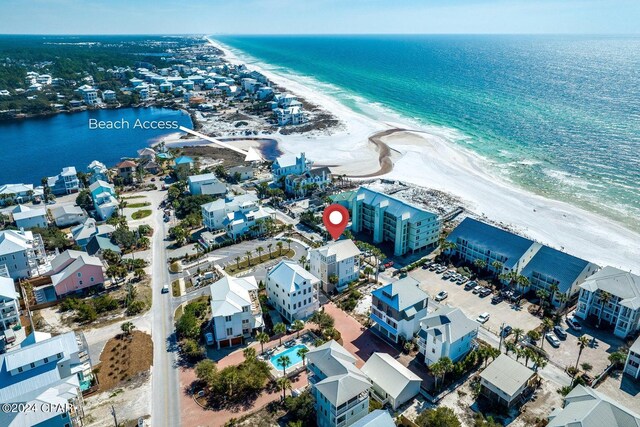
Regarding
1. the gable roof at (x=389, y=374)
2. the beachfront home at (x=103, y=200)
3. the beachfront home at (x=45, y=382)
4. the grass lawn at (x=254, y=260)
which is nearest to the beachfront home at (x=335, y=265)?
the grass lawn at (x=254, y=260)

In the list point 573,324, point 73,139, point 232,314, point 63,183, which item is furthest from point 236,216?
point 73,139

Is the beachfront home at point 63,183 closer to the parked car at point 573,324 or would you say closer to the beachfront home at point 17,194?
the beachfront home at point 17,194

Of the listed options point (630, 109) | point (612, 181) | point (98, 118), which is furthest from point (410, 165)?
point (98, 118)

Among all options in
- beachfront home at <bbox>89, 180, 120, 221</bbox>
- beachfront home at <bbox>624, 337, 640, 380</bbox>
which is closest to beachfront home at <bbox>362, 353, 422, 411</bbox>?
beachfront home at <bbox>624, 337, 640, 380</bbox>

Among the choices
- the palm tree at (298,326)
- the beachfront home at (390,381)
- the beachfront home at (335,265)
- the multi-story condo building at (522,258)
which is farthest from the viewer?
the beachfront home at (335,265)

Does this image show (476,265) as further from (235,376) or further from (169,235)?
(169,235)

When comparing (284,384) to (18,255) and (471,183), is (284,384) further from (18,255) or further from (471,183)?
(471,183)

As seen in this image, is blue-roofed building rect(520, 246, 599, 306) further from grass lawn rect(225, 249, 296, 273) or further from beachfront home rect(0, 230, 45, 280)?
beachfront home rect(0, 230, 45, 280)
